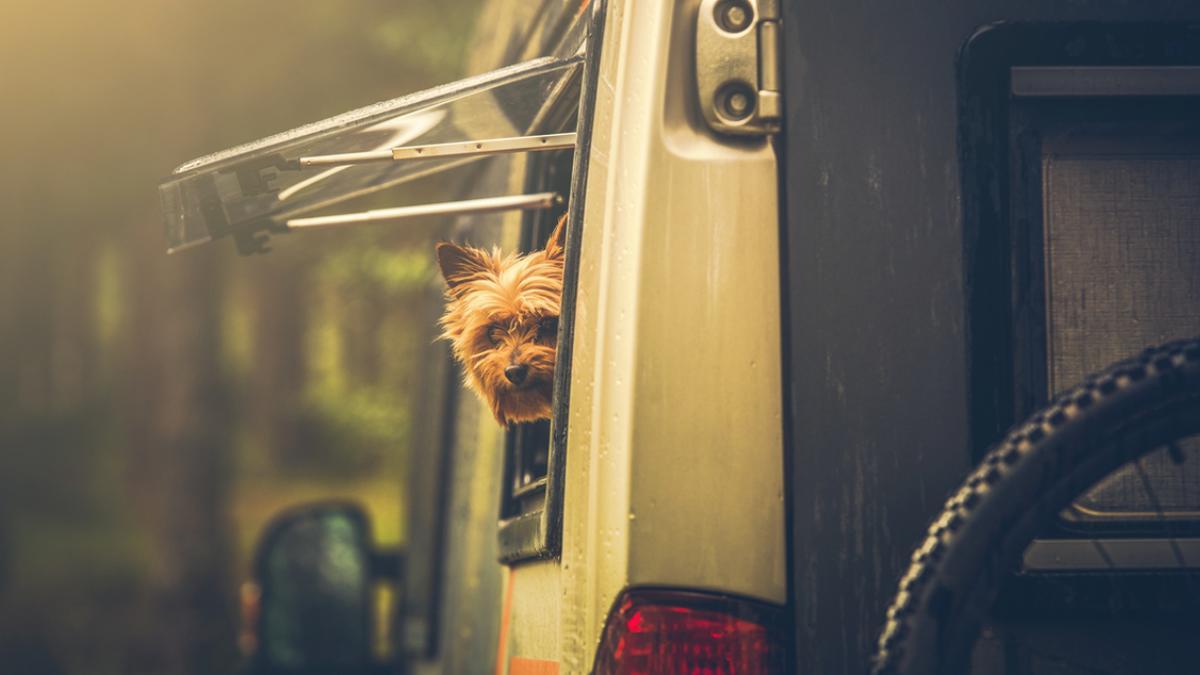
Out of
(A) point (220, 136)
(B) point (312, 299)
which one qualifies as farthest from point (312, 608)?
(B) point (312, 299)

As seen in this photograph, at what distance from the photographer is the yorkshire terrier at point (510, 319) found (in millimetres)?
3113

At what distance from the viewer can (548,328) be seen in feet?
10.4

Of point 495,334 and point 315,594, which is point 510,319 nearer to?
point 495,334

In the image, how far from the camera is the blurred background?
13.9m

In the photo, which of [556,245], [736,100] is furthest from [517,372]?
[736,100]

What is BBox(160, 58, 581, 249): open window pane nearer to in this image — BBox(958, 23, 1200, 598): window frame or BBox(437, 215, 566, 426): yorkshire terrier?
BBox(437, 215, 566, 426): yorkshire terrier

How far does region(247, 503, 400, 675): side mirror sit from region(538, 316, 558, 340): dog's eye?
244 cm

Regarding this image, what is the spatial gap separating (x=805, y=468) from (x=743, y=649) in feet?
0.88

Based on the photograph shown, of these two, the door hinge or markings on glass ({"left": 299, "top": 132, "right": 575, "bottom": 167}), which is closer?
the door hinge

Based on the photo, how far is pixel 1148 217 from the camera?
2422 millimetres

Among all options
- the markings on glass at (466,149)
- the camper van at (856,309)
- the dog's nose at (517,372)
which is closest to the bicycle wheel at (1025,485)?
the camper van at (856,309)

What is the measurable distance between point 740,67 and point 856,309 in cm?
39

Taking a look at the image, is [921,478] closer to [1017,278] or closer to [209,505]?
[1017,278]

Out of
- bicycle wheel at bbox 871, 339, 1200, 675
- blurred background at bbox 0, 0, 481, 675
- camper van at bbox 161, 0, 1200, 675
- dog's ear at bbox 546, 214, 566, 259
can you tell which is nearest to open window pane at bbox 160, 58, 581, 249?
dog's ear at bbox 546, 214, 566, 259
